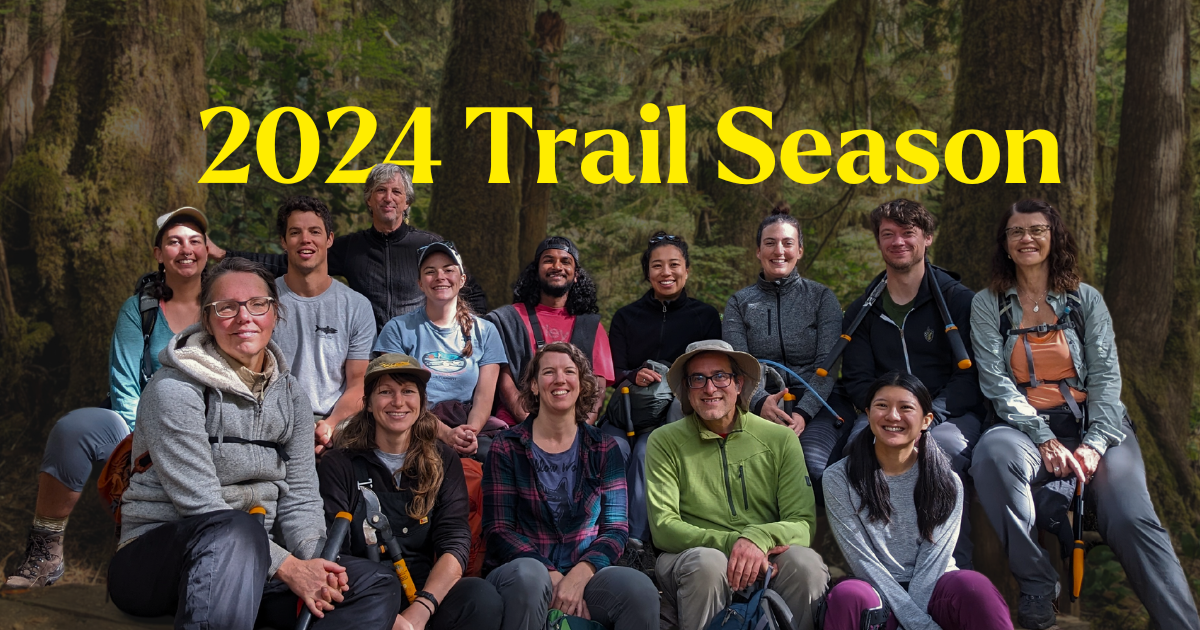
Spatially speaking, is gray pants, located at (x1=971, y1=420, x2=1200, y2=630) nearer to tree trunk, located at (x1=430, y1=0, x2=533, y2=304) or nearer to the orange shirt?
the orange shirt

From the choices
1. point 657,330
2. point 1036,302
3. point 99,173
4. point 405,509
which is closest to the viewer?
point 405,509

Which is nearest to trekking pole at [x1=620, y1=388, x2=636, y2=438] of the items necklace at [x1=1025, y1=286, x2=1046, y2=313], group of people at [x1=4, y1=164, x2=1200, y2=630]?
group of people at [x1=4, y1=164, x2=1200, y2=630]

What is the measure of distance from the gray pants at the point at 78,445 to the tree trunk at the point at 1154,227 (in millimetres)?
7841

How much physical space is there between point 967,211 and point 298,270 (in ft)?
16.7

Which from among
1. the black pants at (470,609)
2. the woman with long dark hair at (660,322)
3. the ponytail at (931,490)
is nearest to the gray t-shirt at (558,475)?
the black pants at (470,609)

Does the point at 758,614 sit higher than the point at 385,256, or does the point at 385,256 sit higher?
the point at 385,256

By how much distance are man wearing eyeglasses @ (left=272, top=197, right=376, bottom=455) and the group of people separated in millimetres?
15

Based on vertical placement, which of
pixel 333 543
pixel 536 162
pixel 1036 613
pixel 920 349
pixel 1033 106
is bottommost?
pixel 1036 613

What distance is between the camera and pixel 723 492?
3.94 meters

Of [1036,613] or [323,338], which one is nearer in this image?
[1036,613]

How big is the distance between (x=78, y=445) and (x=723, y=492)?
2971 millimetres

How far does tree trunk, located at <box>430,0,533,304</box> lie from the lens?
8641mm

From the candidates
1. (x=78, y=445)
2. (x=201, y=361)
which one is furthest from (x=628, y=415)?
(x=78, y=445)

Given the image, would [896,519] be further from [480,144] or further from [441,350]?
[480,144]
